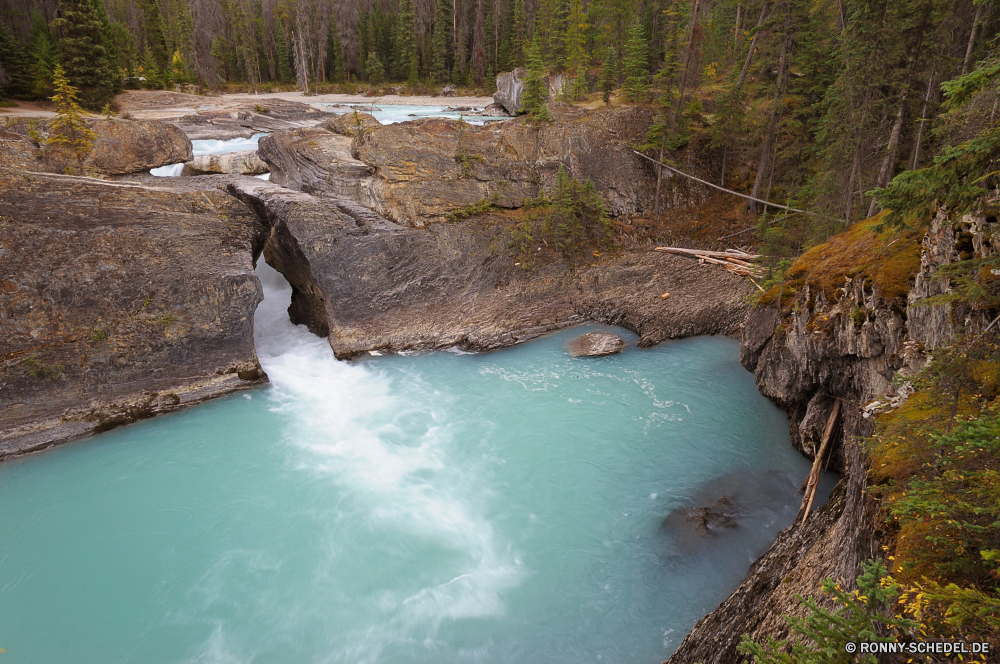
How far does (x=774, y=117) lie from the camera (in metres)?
22.7

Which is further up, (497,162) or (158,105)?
(158,105)

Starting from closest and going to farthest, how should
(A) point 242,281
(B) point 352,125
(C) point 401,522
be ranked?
(C) point 401,522 < (A) point 242,281 < (B) point 352,125

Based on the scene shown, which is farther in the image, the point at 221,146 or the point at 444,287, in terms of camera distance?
the point at 221,146

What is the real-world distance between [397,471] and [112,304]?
1064 centimetres

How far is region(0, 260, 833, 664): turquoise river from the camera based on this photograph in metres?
9.05

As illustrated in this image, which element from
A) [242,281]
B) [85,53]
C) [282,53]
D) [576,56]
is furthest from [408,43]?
[242,281]

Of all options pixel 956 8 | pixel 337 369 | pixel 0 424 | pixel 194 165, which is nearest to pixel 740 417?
pixel 956 8

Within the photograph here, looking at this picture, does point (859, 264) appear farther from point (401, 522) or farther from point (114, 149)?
point (114, 149)

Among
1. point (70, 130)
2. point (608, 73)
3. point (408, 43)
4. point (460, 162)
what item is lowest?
point (460, 162)

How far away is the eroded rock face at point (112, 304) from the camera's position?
14.1 meters

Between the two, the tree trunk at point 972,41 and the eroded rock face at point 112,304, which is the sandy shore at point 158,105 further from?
the tree trunk at point 972,41

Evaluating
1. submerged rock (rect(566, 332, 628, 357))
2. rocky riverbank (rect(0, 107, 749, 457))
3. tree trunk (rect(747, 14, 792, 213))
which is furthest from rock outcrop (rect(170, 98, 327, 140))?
tree trunk (rect(747, 14, 792, 213))

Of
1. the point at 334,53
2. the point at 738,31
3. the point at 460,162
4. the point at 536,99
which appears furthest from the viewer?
Result: the point at 334,53

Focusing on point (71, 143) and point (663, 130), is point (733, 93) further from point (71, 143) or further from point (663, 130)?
point (71, 143)
